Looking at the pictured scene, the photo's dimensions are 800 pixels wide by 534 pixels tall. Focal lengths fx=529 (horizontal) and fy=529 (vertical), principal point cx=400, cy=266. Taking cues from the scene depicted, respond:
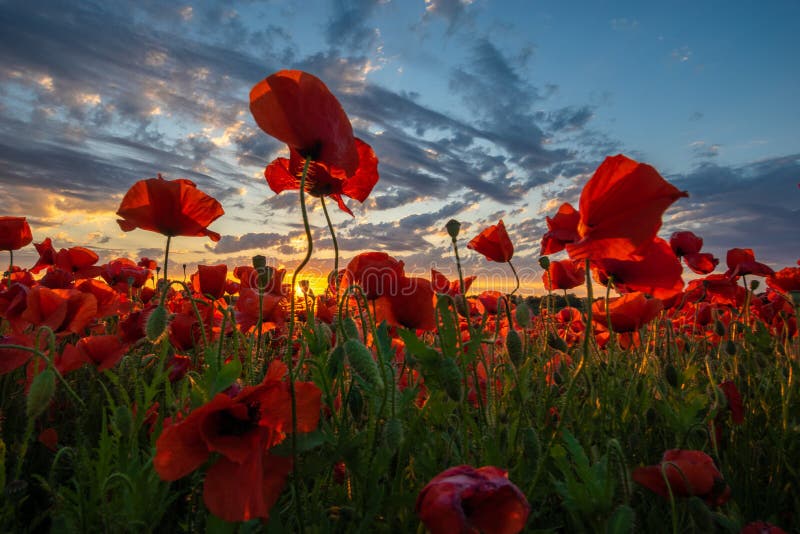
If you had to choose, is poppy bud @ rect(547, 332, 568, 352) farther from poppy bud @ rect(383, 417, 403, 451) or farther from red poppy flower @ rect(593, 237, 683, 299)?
poppy bud @ rect(383, 417, 403, 451)

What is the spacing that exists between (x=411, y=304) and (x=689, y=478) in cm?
98

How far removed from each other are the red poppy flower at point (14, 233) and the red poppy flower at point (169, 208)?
2.28m

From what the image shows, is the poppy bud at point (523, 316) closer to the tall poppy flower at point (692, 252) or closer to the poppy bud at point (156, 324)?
the poppy bud at point (156, 324)

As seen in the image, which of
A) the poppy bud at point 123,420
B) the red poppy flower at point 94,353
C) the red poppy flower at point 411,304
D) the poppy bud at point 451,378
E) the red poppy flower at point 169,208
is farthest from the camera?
the red poppy flower at point 94,353

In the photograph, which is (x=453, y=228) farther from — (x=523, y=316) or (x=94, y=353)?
(x=94, y=353)

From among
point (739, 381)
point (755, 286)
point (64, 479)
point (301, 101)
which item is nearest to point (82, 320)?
point (64, 479)

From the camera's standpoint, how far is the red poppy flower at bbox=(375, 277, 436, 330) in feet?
6.09

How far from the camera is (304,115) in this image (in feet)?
4.51

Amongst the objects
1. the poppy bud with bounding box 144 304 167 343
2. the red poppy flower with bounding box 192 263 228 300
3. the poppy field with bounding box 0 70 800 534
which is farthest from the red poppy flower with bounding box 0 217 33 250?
the poppy bud with bounding box 144 304 167 343

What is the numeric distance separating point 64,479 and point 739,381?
3748mm

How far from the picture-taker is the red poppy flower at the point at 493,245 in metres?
2.42

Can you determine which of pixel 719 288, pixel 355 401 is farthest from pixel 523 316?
pixel 719 288

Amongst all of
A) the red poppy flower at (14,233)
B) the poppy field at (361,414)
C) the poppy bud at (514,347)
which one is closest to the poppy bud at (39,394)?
the poppy field at (361,414)

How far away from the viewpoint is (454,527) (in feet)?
2.96
